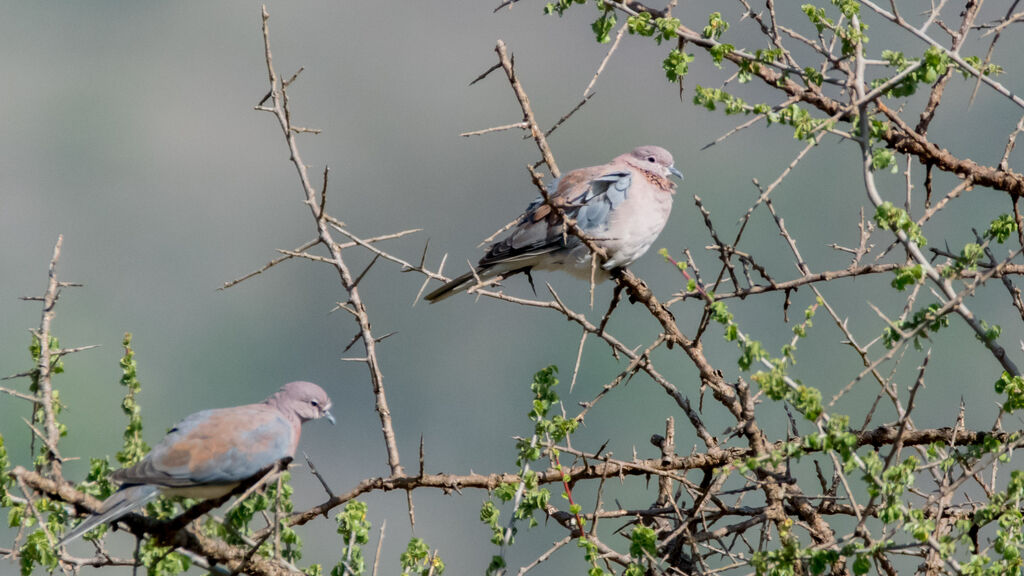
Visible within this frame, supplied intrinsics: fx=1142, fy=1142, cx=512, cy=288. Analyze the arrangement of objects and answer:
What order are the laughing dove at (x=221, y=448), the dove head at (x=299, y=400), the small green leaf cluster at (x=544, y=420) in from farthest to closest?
the dove head at (x=299, y=400) → the laughing dove at (x=221, y=448) → the small green leaf cluster at (x=544, y=420)

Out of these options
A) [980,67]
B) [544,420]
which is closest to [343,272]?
[544,420]

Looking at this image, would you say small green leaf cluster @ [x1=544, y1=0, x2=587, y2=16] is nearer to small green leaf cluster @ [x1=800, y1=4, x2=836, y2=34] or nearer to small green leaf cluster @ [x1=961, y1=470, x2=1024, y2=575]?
small green leaf cluster @ [x1=800, y1=4, x2=836, y2=34]

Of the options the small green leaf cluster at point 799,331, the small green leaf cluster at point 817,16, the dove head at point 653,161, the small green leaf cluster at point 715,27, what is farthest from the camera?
the dove head at point 653,161

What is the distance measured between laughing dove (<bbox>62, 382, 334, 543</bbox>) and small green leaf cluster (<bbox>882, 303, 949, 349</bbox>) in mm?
2246

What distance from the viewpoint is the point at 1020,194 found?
4.38 metres

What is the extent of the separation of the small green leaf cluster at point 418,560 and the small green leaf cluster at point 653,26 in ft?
6.63

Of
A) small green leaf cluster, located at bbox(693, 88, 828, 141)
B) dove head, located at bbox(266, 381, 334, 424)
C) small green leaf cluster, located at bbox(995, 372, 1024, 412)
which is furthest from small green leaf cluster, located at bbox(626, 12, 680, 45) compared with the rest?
dove head, located at bbox(266, 381, 334, 424)

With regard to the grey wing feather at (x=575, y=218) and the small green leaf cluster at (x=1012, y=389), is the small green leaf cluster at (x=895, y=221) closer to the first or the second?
the small green leaf cluster at (x=1012, y=389)

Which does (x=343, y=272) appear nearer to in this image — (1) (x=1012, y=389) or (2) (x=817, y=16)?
(2) (x=817, y=16)

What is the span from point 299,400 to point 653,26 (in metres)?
2.08

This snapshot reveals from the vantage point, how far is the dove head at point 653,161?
6363 mm

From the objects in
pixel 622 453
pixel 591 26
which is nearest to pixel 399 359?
pixel 622 453

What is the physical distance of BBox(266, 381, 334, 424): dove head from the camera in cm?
473

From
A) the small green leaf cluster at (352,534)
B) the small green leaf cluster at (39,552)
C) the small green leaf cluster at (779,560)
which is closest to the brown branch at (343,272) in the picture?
the small green leaf cluster at (352,534)
